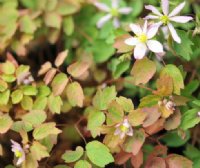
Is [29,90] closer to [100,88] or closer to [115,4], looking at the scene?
[100,88]

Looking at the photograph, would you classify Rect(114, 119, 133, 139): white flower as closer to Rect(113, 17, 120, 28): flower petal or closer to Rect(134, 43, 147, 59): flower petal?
Rect(134, 43, 147, 59): flower petal

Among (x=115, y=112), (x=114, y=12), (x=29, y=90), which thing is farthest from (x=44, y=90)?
(x=114, y=12)

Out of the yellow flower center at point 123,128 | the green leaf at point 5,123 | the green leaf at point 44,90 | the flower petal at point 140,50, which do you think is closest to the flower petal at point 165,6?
the flower petal at point 140,50

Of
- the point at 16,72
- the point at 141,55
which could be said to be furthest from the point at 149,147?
the point at 16,72

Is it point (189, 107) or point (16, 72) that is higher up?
point (16, 72)

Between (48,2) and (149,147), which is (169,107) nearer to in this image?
(149,147)

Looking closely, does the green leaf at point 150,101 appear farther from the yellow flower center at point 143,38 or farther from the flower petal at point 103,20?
the flower petal at point 103,20

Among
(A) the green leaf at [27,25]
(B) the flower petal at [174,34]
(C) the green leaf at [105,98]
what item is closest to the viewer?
(B) the flower petal at [174,34]
